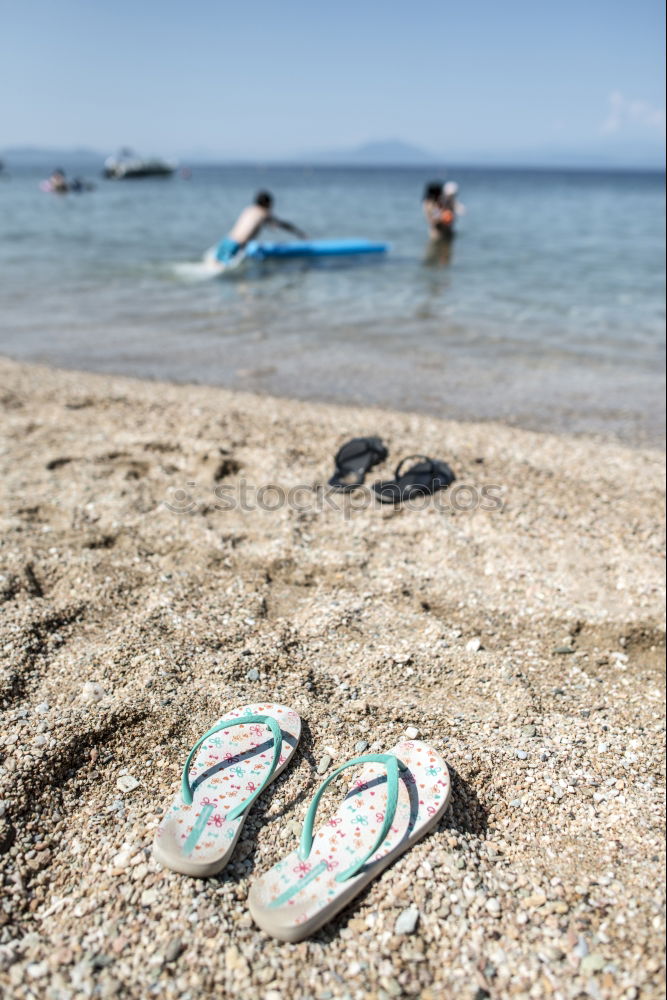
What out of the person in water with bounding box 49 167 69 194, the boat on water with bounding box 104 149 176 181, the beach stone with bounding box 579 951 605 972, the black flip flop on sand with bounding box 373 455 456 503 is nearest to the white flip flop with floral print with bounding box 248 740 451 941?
the beach stone with bounding box 579 951 605 972

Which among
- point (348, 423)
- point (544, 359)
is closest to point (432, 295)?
point (544, 359)

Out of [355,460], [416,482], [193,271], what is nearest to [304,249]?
Answer: [193,271]

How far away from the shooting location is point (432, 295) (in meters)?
9.82

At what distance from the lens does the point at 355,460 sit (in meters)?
4.25

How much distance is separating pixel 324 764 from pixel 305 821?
0.28 m

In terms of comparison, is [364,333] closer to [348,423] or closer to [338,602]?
[348,423]

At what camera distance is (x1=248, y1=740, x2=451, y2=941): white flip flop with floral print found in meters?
1.73

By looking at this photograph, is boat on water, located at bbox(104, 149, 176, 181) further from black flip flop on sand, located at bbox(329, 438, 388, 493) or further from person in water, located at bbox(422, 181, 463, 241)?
black flip flop on sand, located at bbox(329, 438, 388, 493)

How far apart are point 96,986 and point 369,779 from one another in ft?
3.04

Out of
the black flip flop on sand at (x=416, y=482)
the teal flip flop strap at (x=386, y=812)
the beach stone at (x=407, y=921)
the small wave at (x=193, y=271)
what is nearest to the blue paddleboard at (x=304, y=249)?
the small wave at (x=193, y=271)

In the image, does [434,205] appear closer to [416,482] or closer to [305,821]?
[416,482]

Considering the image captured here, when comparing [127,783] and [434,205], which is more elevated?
[434,205]

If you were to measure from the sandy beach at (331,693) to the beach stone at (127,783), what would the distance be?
2 cm

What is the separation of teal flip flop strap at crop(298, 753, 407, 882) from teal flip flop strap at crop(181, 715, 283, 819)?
0.18m
